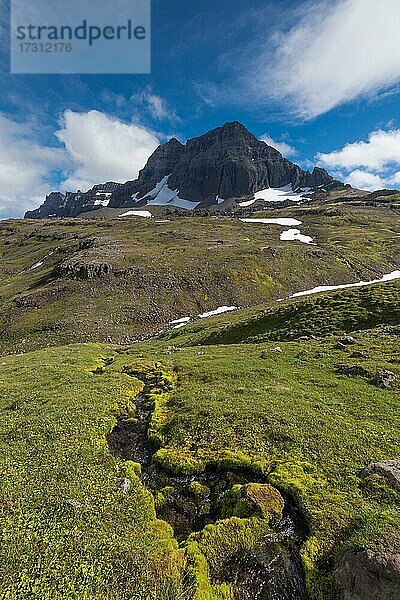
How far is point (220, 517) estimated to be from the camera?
15031mm

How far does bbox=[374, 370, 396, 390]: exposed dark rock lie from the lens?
24.4m

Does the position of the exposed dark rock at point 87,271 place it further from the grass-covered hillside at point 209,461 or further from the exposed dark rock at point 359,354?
the exposed dark rock at point 359,354

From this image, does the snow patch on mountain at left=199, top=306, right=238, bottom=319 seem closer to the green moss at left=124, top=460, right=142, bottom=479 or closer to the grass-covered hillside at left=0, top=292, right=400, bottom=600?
the grass-covered hillside at left=0, top=292, right=400, bottom=600

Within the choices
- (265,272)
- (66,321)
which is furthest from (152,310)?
(265,272)

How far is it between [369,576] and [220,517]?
6.21m

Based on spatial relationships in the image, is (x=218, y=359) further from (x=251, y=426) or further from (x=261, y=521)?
(x=261, y=521)

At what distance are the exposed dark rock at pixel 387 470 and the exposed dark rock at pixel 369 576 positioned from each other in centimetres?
468

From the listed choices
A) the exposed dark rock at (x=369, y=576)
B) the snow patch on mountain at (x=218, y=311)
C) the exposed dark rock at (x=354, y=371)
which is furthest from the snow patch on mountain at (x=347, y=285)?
the exposed dark rock at (x=369, y=576)

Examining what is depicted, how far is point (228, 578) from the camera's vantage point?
12.3 meters

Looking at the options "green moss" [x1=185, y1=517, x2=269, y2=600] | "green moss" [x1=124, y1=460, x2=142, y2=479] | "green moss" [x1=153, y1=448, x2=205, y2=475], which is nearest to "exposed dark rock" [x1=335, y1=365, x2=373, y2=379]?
"green moss" [x1=153, y1=448, x2=205, y2=475]

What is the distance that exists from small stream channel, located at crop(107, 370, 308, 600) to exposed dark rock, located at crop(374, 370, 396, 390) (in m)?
12.9

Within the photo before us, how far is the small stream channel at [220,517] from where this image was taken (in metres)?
12.1

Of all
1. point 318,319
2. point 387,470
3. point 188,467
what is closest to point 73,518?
point 188,467

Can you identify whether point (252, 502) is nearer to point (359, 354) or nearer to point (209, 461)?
point (209, 461)
